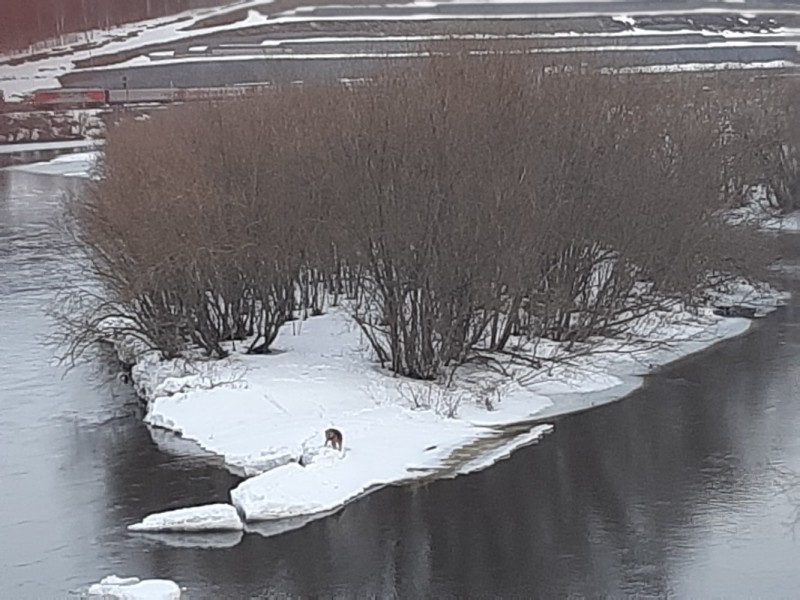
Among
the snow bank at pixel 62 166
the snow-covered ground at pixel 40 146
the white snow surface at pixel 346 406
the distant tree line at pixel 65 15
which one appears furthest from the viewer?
the distant tree line at pixel 65 15

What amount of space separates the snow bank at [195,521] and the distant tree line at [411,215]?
23.9 feet

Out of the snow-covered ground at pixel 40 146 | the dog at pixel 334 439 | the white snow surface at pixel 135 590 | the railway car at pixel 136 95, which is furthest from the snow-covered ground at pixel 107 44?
the white snow surface at pixel 135 590

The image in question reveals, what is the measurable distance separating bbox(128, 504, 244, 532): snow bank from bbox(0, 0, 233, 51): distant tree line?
70366 mm

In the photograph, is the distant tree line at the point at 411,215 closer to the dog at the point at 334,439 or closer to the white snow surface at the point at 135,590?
the dog at the point at 334,439

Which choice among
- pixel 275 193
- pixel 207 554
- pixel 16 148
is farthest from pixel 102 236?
pixel 16 148

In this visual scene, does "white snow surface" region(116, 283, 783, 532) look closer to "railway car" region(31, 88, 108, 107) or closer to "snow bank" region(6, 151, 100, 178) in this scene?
"snow bank" region(6, 151, 100, 178)

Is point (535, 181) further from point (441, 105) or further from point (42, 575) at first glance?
point (42, 575)

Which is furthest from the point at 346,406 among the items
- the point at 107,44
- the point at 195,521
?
the point at 107,44

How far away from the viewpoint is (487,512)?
54.1 feet

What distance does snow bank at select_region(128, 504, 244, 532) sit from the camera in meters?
15.9

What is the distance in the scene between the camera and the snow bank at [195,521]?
15852mm

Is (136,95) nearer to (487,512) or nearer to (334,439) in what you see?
(334,439)

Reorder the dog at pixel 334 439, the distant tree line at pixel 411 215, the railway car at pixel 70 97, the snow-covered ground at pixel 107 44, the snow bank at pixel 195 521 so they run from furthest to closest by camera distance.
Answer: the snow-covered ground at pixel 107 44 → the railway car at pixel 70 97 → the distant tree line at pixel 411 215 → the dog at pixel 334 439 → the snow bank at pixel 195 521

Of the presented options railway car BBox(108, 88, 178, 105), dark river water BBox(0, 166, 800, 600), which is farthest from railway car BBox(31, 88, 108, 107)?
dark river water BBox(0, 166, 800, 600)
